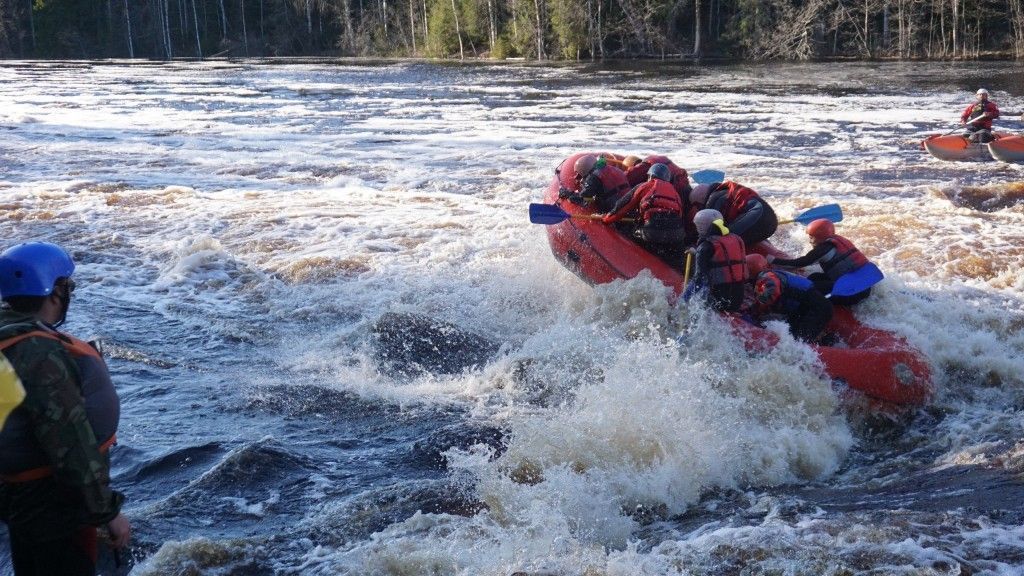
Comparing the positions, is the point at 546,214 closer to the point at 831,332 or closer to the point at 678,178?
the point at 678,178

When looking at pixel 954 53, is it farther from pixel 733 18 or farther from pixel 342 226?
pixel 342 226

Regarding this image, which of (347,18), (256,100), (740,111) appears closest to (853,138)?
(740,111)

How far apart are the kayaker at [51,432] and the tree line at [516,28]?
32023mm

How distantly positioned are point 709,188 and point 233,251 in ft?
18.0

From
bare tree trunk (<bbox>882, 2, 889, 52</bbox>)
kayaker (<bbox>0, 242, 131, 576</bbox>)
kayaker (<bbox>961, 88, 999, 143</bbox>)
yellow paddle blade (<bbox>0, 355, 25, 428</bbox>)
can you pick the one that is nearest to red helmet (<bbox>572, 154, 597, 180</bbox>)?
kayaker (<bbox>0, 242, 131, 576</bbox>)

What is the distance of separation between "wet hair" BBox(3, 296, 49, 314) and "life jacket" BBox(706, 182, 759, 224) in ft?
19.2

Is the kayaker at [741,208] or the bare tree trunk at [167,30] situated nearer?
the kayaker at [741,208]

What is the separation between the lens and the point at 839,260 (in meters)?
6.79

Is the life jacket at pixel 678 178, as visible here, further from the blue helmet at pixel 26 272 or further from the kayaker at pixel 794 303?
the blue helmet at pixel 26 272

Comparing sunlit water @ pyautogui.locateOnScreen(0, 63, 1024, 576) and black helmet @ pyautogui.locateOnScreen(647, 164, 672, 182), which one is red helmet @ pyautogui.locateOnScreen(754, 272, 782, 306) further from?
black helmet @ pyautogui.locateOnScreen(647, 164, 672, 182)

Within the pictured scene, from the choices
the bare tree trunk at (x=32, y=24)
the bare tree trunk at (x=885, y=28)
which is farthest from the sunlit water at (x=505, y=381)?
the bare tree trunk at (x=32, y=24)

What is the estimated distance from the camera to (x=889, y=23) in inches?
1248

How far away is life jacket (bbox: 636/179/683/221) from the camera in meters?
7.44

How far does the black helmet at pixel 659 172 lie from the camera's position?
309 inches
